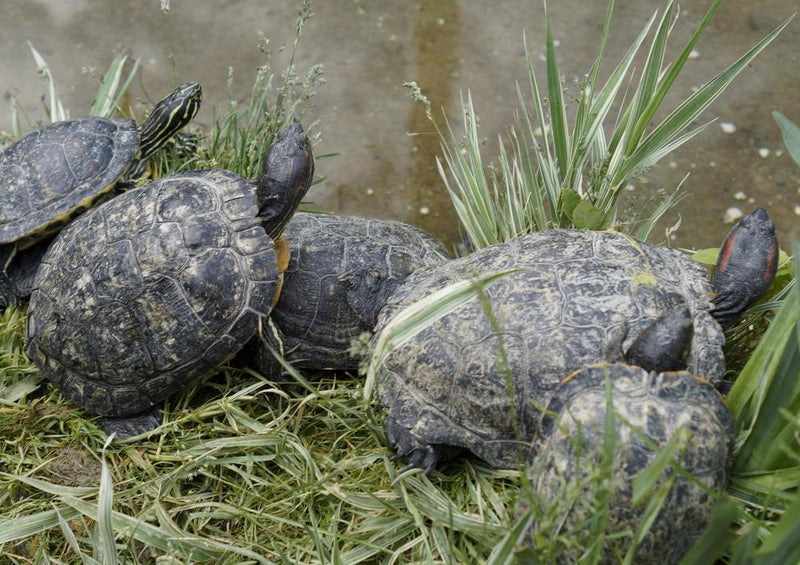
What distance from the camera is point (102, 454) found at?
270 cm

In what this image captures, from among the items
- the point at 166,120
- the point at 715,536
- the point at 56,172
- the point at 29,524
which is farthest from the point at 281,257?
the point at 715,536

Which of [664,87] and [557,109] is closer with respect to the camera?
[664,87]

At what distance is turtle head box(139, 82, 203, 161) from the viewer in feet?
10.8

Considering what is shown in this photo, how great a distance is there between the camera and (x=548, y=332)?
2.30 m

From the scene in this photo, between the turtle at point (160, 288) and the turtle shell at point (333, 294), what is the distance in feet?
0.48

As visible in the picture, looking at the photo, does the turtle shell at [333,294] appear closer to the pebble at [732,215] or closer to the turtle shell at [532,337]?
the turtle shell at [532,337]

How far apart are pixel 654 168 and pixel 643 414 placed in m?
2.35

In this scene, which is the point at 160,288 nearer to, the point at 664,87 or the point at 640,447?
the point at 640,447

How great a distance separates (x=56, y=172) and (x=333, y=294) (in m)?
1.28

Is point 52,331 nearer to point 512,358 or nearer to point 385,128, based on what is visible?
point 512,358

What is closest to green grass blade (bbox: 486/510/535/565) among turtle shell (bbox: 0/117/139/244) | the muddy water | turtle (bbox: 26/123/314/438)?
turtle (bbox: 26/123/314/438)

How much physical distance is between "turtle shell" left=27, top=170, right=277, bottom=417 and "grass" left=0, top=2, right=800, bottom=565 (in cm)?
21

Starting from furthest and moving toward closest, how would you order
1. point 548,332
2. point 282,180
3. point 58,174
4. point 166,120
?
point 166,120
point 58,174
point 282,180
point 548,332

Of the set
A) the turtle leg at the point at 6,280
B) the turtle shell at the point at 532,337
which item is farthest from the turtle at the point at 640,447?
the turtle leg at the point at 6,280
